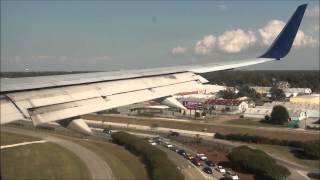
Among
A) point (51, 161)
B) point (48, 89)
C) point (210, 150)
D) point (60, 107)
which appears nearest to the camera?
point (60, 107)

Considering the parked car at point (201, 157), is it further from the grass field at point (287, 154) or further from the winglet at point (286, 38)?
the winglet at point (286, 38)

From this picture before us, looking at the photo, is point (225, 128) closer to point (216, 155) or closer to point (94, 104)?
point (216, 155)

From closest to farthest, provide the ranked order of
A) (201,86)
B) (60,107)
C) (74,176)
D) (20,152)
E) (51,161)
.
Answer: (60,107) < (201,86) < (74,176) < (51,161) < (20,152)

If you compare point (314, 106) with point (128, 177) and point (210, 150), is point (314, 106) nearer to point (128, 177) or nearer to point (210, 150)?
point (210, 150)

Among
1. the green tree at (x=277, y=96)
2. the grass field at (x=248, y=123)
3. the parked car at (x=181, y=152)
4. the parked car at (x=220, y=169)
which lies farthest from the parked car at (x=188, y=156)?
the green tree at (x=277, y=96)

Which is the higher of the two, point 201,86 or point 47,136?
point 201,86

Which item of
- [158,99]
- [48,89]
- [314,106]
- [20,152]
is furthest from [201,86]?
[314,106]
